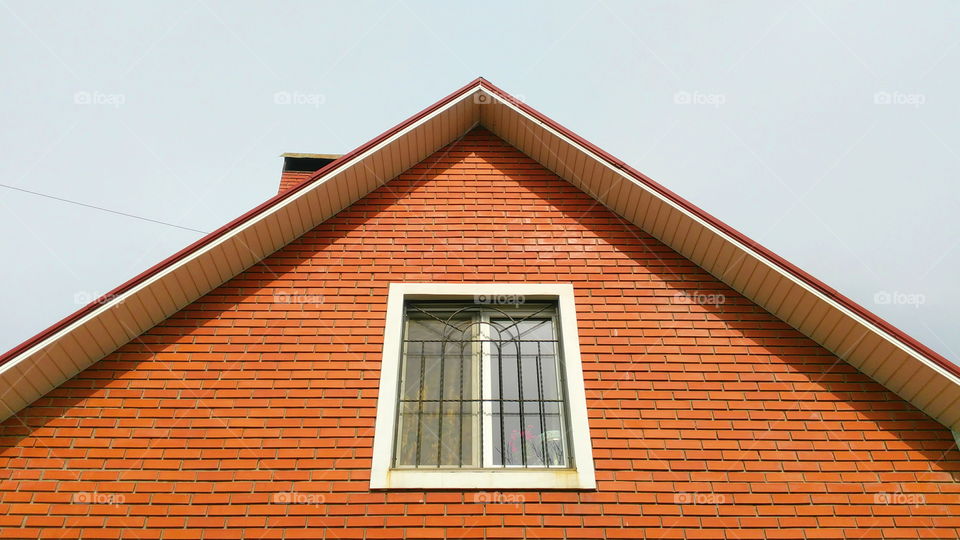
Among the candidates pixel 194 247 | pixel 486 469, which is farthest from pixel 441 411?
pixel 194 247

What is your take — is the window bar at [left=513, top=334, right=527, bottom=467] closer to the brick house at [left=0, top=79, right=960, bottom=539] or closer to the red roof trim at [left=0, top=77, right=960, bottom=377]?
the brick house at [left=0, top=79, right=960, bottom=539]

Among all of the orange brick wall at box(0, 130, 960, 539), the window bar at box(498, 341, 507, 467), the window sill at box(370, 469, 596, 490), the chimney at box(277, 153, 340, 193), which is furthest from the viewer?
the chimney at box(277, 153, 340, 193)

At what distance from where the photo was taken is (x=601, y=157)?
20.7 ft

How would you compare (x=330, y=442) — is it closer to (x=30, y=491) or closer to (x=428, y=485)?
(x=428, y=485)

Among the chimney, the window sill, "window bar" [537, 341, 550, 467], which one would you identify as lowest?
the window sill

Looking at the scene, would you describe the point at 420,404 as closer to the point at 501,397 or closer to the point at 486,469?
the point at 501,397

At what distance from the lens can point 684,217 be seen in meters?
5.89

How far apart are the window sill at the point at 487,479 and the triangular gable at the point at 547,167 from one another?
262cm

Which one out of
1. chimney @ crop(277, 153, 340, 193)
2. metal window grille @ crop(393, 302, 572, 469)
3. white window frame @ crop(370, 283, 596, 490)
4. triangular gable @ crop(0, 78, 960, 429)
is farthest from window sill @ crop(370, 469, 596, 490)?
chimney @ crop(277, 153, 340, 193)

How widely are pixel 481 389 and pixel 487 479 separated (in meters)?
0.89

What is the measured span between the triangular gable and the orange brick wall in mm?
160

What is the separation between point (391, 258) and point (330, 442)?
1.98 metres

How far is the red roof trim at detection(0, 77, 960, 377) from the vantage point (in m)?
4.91

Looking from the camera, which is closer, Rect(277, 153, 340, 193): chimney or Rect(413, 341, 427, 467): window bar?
Rect(413, 341, 427, 467): window bar
